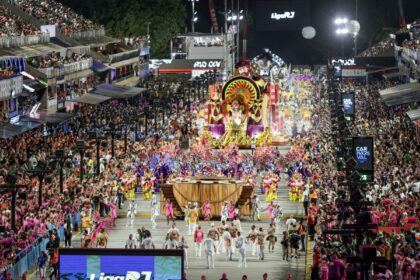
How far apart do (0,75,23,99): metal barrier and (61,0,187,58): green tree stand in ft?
198

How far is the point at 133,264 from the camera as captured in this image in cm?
2456

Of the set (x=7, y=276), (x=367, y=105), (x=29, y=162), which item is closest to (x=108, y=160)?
(x=29, y=162)

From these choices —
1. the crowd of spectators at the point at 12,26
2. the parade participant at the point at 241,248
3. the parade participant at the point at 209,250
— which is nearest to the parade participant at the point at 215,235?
the parade participant at the point at 209,250

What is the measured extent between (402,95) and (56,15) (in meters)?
36.4

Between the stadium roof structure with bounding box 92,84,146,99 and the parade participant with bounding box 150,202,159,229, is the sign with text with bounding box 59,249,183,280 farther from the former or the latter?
the stadium roof structure with bounding box 92,84,146,99

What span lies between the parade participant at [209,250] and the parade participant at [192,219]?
5.27 meters

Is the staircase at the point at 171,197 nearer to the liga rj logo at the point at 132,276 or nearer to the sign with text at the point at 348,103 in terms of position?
the liga rj logo at the point at 132,276

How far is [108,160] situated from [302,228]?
21.7 metres

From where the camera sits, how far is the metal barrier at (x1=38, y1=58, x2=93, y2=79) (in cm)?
8047

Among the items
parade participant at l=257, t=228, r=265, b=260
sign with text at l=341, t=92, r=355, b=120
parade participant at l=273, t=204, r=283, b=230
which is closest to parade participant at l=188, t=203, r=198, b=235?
parade participant at l=273, t=204, r=283, b=230

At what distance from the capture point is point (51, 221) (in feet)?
134

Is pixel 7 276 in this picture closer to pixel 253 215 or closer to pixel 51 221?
pixel 51 221

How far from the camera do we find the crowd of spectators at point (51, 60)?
80.8m

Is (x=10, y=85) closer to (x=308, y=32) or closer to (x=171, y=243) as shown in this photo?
(x=171, y=243)
